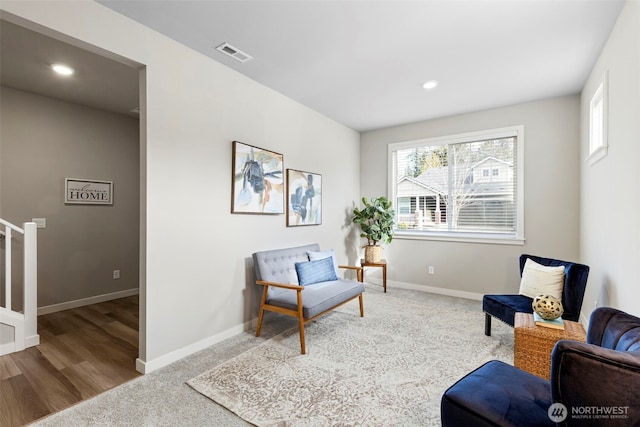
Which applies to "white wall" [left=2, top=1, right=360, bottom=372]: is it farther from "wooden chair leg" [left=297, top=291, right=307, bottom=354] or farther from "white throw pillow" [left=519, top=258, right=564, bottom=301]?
"white throw pillow" [left=519, top=258, right=564, bottom=301]

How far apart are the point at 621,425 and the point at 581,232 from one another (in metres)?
3.54

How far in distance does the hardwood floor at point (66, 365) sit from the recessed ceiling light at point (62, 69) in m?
2.68

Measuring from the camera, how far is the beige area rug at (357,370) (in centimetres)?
187

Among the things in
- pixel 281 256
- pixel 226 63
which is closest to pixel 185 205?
pixel 281 256

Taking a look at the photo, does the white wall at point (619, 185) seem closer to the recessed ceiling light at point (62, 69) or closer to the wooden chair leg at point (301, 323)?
the wooden chair leg at point (301, 323)

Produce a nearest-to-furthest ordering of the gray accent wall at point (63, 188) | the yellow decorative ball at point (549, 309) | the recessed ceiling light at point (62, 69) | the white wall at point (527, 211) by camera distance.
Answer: the yellow decorative ball at point (549, 309)
the recessed ceiling light at point (62, 69)
the gray accent wall at point (63, 188)
the white wall at point (527, 211)

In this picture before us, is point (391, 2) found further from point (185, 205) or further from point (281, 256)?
point (281, 256)

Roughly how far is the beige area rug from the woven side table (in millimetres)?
450

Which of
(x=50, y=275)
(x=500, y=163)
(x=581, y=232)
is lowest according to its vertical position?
(x=50, y=275)

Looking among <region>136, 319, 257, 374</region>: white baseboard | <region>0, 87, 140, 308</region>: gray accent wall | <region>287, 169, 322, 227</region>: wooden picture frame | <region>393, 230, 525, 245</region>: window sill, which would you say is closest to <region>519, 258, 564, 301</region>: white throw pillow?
<region>393, 230, 525, 245</region>: window sill

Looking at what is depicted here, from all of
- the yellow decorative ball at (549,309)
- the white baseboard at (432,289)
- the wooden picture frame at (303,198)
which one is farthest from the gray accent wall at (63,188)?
the yellow decorative ball at (549,309)

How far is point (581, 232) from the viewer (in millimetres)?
3578

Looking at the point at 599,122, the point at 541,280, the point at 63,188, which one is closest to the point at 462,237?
the point at 541,280

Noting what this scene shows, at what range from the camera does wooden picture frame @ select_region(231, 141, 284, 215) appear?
3.10 meters
